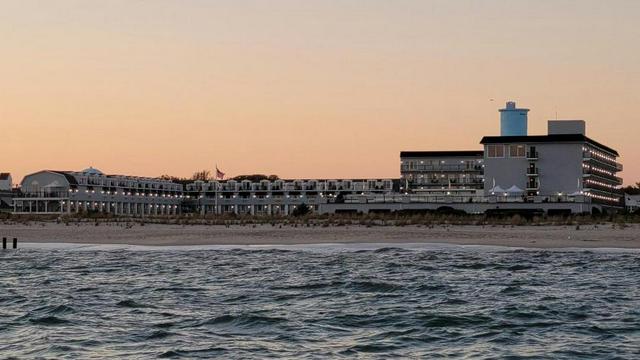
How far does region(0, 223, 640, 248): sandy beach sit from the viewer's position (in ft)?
169

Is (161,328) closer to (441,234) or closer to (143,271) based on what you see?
(143,271)

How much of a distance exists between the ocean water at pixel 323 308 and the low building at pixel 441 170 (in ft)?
385

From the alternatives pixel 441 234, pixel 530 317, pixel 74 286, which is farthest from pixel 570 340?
pixel 441 234

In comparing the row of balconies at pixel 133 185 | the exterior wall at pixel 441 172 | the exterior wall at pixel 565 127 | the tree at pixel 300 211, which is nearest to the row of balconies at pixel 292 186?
the row of balconies at pixel 133 185

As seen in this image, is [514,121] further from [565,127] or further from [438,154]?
[438,154]

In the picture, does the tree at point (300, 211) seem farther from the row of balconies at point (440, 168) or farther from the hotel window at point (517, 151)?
the row of balconies at point (440, 168)

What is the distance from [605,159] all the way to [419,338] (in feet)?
434

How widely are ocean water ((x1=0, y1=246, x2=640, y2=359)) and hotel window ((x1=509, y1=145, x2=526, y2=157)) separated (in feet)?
293

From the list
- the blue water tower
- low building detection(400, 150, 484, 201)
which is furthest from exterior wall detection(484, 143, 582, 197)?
low building detection(400, 150, 484, 201)

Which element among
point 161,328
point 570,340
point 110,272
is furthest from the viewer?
point 110,272

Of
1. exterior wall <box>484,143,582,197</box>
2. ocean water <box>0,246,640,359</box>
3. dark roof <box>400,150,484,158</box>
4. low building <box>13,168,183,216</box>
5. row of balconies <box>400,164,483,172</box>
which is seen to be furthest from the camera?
dark roof <box>400,150,484,158</box>

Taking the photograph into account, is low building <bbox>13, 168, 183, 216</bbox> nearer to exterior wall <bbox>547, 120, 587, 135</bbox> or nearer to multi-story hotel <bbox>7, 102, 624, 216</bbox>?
multi-story hotel <bbox>7, 102, 624, 216</bbox>

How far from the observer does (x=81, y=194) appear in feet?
511

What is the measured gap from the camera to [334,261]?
38844 millimetres
